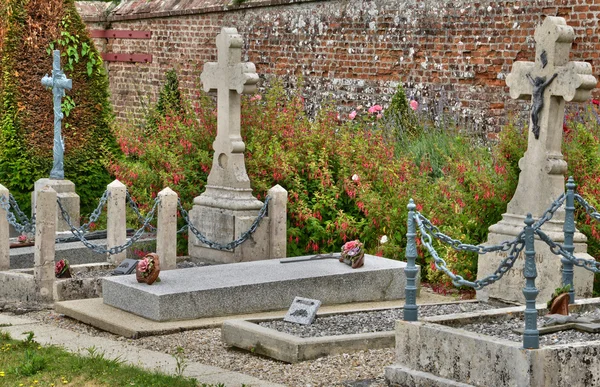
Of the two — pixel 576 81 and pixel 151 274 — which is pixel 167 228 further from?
pixel 576 81

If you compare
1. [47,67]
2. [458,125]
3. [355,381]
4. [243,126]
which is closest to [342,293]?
[355,381]

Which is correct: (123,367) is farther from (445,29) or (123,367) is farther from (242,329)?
(445,29)

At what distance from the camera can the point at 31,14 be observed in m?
15.4

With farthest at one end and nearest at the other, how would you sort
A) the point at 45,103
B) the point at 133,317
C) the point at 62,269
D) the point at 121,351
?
1. the point at 45,103
2. the point at 62,269
3. the point at 133,317
4. the point at 121,351

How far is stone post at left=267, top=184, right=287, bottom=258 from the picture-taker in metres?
11.9

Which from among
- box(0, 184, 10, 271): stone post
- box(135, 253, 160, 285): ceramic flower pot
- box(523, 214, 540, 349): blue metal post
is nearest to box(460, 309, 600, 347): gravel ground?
box(523, 214, 540, 349): blue metal post

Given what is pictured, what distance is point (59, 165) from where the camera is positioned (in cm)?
1387

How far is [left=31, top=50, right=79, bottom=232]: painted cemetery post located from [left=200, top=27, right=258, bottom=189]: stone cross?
209cm

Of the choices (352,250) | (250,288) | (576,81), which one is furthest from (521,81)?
(250,288)

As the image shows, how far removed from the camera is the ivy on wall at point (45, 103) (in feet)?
49.8

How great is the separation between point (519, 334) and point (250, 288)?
9.84 ft

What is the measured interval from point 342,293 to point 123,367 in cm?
308

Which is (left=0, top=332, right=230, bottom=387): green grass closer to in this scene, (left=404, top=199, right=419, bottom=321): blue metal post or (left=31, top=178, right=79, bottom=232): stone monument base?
(left=404, top=199, right=419, bottom=321): blue metal post

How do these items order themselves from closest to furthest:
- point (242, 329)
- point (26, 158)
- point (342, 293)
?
point (242, 329), point (342, 293), point (26, 158)
